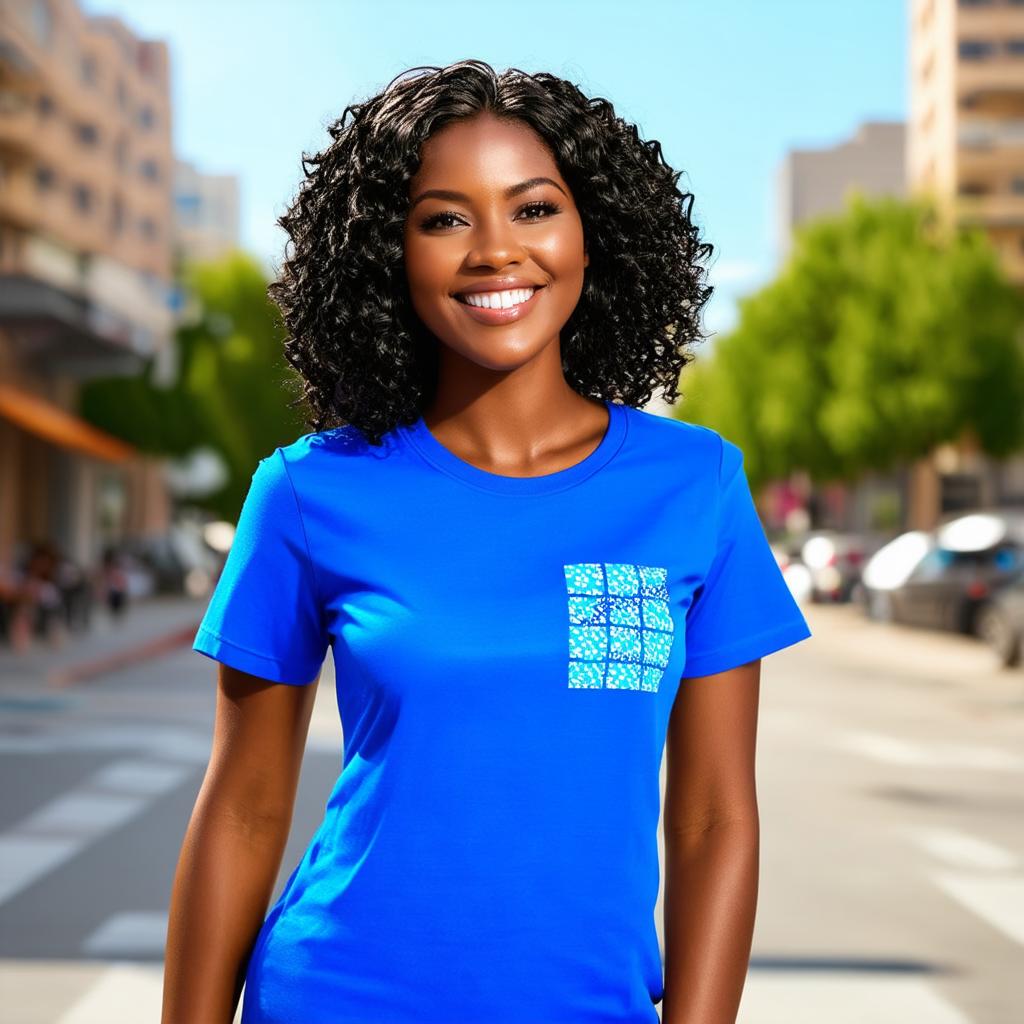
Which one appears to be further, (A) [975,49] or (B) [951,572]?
(A) [975,49]

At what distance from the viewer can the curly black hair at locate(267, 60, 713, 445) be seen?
2.25 m

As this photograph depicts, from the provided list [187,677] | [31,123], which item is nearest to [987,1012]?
[187,677]

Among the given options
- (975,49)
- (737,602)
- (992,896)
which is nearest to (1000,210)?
(975,49)

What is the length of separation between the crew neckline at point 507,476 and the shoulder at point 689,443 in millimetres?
27

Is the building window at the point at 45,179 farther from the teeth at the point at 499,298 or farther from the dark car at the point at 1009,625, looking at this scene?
the teeth at the point at 499,298

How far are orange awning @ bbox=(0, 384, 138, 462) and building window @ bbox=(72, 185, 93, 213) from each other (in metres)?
18.0

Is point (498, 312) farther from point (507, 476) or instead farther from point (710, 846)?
point (710, 846)

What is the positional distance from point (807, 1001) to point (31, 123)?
149 feet

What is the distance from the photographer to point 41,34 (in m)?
49.5

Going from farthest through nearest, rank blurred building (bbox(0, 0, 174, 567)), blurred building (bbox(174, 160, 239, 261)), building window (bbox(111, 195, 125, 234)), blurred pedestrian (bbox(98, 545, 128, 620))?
blurred building (bbox(174, 160, 239, 261)) < building window (bbox(111, 195, 125, 234)) < blurred building (bbox(0, 0, 174, 567)) < blurred pedestrian (bbox(98, 545, 128, 620))

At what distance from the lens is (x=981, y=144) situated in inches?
2822

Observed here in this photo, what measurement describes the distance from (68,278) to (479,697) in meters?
53.2

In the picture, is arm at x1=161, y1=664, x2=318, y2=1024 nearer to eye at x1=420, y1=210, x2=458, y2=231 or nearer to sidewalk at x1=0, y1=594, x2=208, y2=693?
eye at x1=420, y1=210, x2=458, y2=231

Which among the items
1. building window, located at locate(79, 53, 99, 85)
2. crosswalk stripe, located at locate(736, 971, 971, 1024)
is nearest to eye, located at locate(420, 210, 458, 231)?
crosswalk stripe, located at locate(736, 971, 971, 1024)
